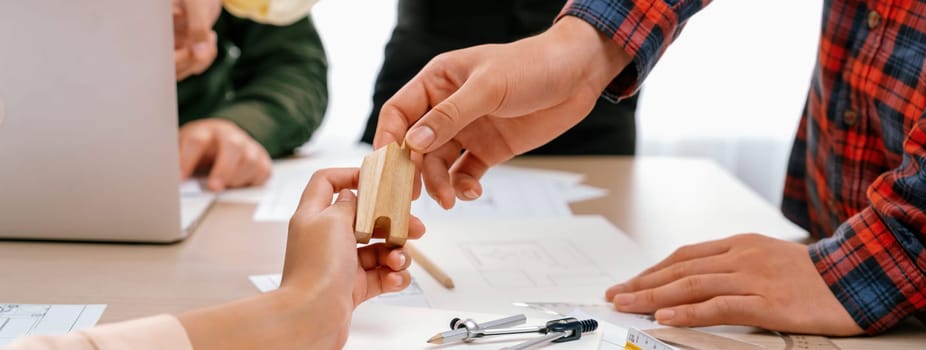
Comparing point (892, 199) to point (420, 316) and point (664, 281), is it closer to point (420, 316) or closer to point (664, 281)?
point (664, 281)

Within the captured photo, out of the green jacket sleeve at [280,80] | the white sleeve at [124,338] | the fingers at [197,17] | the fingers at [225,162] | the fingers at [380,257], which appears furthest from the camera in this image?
the green jacket sleeve at [280,80]

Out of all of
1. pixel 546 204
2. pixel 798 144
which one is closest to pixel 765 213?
pixel 798 144

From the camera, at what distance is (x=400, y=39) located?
1.77 m

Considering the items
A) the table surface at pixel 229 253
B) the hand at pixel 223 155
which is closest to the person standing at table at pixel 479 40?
the table surface at pixel 229 253

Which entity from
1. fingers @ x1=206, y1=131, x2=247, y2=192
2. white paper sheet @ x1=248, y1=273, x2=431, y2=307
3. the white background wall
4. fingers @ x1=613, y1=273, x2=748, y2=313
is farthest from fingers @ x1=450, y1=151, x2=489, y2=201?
the white background wall

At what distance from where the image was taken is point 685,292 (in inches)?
33.1

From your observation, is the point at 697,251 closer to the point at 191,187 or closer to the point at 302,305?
A: the point at 302,305

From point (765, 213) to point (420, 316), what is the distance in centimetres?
68

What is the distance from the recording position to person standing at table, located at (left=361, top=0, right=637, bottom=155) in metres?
1.71

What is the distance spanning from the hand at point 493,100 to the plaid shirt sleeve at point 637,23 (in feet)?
0.05

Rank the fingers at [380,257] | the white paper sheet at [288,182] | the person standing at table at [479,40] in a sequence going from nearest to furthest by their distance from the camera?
the fingers at [380,257]
the white paper sheet at [288,182]
the person standing at table at [479,40]

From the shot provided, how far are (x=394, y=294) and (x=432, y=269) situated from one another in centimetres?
7

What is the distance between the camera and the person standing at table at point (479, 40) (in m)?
1.71

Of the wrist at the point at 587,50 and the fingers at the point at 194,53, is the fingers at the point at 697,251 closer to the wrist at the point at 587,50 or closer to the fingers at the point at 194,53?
the wrist at the point at 587,50
